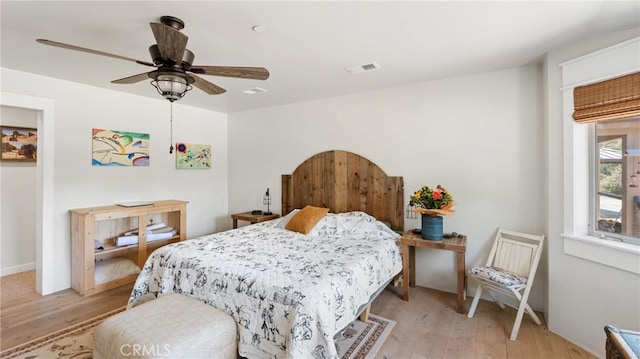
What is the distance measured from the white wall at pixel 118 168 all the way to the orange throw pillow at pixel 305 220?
208cm

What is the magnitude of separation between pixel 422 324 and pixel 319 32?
8.51 feet

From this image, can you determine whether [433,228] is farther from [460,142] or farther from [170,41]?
[170,41]

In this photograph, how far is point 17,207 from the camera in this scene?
3.82m

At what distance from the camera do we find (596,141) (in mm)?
2277

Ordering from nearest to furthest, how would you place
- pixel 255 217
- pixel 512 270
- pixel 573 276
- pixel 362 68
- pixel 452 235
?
pixel 573 276 < pixel 512 270 < pixel 362 68 < pixel 452 235 < pixel 255 217

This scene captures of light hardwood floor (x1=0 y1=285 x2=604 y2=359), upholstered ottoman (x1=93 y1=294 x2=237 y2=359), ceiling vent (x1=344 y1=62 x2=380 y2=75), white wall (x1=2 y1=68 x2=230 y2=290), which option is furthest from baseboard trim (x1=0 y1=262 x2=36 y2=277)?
ceiling vent (x1=344 y1=62 x2=380 y2=75)

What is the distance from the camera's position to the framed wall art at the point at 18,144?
12.2ft

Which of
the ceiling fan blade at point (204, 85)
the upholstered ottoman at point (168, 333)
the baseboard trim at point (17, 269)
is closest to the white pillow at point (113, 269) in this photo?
the baseboard trim at point (17, 269)

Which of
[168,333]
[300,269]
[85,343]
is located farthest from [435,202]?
[85,343]

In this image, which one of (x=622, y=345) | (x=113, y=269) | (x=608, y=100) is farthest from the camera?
(x=113, y=269)

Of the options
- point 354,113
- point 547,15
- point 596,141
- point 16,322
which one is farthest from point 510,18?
point 16,322

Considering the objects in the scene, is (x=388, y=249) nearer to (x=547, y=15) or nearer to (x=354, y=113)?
(x=354, y=113)

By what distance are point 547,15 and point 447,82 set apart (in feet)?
4.35

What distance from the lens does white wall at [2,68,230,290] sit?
3199 millimetres
